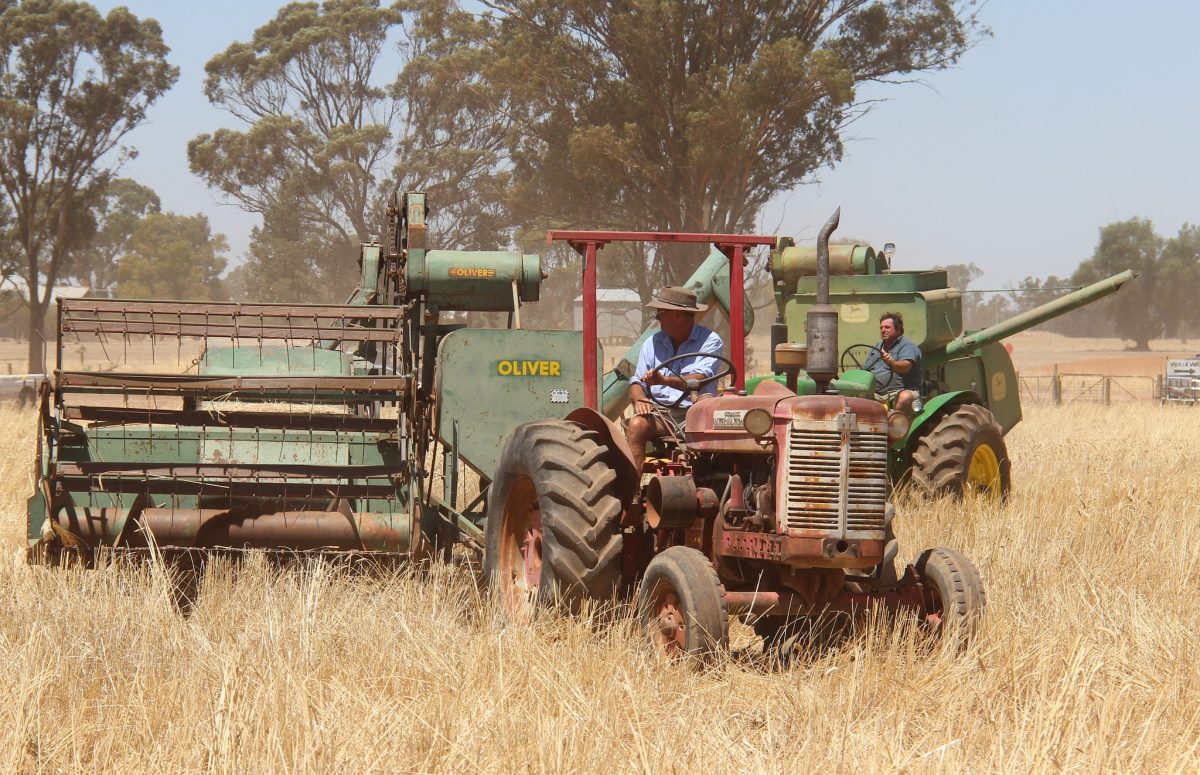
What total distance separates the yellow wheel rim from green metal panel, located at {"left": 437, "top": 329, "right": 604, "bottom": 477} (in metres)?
3.13

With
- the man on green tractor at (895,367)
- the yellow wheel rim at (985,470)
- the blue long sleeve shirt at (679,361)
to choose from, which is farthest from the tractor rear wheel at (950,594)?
the yellow wheel rim at (985,470)

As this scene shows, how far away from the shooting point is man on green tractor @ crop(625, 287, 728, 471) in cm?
613

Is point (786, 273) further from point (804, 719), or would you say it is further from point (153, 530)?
point (804, 719)

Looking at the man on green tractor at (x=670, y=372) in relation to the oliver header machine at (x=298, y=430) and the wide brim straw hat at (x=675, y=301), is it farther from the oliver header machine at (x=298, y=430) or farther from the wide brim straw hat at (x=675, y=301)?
the oliver header machine at (x=298, y=430)

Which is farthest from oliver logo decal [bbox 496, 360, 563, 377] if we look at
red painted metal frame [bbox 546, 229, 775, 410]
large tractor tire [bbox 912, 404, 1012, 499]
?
large tractor tire [bbox 912, 404, 1012, 499]

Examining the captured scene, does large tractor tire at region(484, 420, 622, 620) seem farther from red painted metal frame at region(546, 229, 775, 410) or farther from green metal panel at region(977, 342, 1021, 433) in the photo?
green metal panel at region(977, 342, 1021, 433)

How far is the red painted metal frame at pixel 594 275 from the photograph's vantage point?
246 inches

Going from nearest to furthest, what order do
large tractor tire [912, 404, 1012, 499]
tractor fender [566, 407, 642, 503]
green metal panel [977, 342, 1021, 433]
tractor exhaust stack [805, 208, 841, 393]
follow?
tractor exhaust stack [805, 208, 841, 393], tractor fender [566, 407, 642, 503], large tractor tire [912, 404, 1012, 499], green metal panel [977, 342, 1021, 433]

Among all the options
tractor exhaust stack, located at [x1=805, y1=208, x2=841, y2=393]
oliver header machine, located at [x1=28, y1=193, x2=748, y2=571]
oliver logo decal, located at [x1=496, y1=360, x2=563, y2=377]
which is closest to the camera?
tractor exhaust stack, located at [x1=805, y1=208, x2=841, y2=393]

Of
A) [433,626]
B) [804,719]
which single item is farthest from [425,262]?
[804,719]

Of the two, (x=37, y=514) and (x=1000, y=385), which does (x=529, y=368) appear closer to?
(x=37, y=514)

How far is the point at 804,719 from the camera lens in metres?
4.65

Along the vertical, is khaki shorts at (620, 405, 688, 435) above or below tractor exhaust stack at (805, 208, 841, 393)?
below

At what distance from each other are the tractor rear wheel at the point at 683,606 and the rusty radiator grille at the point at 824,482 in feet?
1.28
